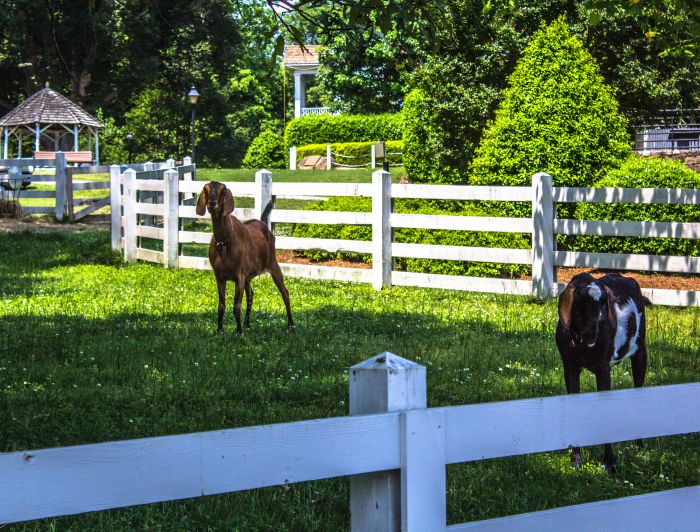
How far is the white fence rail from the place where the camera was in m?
12.2

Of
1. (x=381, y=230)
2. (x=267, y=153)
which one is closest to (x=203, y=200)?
(x=381, y=230)

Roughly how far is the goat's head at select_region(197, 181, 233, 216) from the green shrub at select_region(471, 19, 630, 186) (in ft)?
26.4

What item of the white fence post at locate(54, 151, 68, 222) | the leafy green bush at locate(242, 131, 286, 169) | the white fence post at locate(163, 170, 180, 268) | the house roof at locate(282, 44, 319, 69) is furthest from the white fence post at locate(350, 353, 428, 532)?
the house roof at locate(282, 44, 319, 69)

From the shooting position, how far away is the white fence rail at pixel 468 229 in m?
12.2

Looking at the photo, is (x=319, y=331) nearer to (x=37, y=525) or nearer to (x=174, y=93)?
(x=37, y=525)

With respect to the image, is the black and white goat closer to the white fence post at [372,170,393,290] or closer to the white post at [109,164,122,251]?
the white fence post at [372,170,393,290]

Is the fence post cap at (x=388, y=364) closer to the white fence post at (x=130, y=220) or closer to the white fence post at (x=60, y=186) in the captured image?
the white fence post at (x=130, y=220)

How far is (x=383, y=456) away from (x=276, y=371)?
5.38 meters

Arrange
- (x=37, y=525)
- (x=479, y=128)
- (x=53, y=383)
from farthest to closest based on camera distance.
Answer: (x=479, y=128) < (x=53, y=383) < (x=37, y=525)

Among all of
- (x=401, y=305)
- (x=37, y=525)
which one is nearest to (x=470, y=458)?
(x=37, y=525)

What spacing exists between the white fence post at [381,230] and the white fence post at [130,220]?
511 centimetres

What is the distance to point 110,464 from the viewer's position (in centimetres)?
235

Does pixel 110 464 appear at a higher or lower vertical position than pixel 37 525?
higher

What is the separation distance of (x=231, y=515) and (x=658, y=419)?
2.31 m
